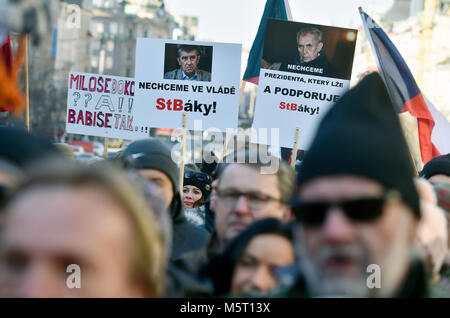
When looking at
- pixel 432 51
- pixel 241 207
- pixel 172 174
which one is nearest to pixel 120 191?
pixel 241 207

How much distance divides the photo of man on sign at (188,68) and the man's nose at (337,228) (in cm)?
479

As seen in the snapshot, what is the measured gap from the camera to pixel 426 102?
6809 mm

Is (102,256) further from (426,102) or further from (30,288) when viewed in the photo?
(426,102)

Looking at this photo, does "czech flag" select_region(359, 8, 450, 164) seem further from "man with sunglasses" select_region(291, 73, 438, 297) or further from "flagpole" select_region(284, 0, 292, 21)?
"man with sunglasses" select_region(291, 73, 438, 297)

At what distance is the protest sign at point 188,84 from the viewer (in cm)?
642

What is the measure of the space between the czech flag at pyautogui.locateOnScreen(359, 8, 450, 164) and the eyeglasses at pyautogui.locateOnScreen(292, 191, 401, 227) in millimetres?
5106

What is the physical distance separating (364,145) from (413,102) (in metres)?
5.14

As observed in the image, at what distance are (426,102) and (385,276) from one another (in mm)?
5382

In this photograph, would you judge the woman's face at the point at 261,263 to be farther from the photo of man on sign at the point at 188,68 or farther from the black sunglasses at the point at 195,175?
the black sunglasses at the point at 195,175

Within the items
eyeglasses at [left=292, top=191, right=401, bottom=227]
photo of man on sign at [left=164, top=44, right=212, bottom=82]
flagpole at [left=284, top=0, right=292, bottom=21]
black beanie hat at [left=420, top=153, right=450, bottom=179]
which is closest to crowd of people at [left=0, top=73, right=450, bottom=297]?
eyeglasses at [left=292, top=191, right=401, bottom=227]

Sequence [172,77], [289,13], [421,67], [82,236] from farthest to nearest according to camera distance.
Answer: [421,67] < [289,13] < [172,77] < [82,236]

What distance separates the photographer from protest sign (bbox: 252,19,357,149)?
6.25 metres

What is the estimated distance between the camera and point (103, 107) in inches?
282
